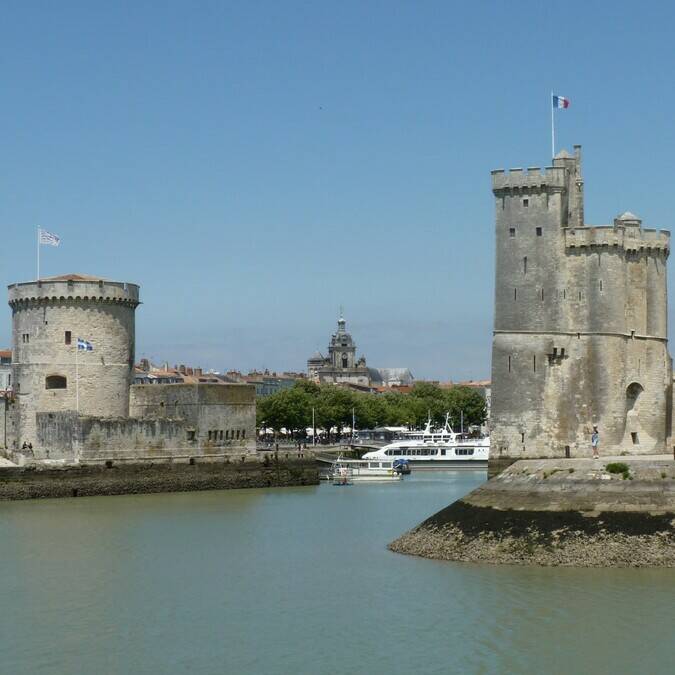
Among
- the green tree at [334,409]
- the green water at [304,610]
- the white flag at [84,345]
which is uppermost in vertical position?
the white flag at [84,345]

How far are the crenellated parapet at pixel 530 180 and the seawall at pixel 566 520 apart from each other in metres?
20.1

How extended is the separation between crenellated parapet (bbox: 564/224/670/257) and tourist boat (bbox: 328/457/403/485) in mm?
15772

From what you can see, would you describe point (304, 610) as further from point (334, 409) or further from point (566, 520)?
point (334, 409)

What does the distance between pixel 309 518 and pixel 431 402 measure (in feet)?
233

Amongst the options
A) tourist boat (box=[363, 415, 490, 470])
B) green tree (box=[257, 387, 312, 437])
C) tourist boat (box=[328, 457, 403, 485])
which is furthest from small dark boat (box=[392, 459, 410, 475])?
green tree (box=[257, 387, 312, 437])

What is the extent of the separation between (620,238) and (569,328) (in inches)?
138

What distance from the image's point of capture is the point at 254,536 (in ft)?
117

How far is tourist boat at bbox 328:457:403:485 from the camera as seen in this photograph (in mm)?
59531

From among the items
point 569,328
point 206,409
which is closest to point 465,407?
point 206,409

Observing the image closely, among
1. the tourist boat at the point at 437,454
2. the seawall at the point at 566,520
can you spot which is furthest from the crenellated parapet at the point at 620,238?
the tourist boat at the point at 437,454

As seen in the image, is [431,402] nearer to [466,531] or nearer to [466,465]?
[466,465]

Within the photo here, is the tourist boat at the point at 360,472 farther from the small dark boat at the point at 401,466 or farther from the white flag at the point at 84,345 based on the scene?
the white flag at the point at 84,345

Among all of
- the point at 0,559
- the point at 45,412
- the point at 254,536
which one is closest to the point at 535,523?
the point at 254,536

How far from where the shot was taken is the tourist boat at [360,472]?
59.5 m
